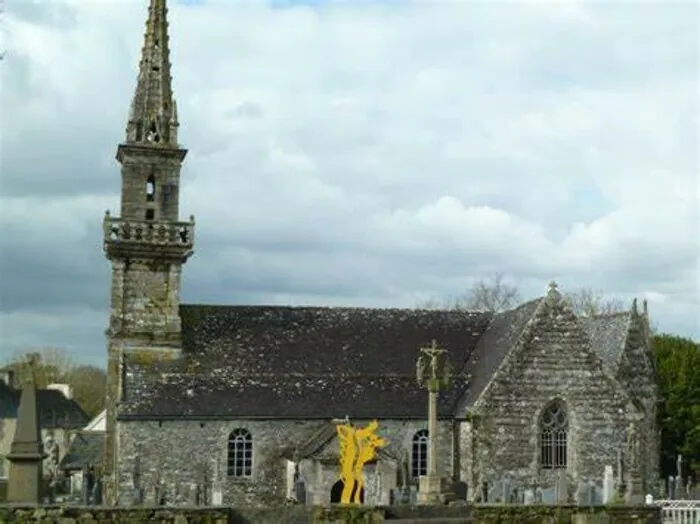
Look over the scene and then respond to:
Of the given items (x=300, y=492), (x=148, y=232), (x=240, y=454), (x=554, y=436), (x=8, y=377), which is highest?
(x=148, y=232)

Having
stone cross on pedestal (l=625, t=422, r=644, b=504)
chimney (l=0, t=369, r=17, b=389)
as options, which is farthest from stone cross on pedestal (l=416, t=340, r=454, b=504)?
chimney (l=0, t=369, r=17, b=389)

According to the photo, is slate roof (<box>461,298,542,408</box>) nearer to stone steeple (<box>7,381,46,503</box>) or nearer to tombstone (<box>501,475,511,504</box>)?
tombstone (<box>501,475,511,504</box>)

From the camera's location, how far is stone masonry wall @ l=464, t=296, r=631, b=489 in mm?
40625

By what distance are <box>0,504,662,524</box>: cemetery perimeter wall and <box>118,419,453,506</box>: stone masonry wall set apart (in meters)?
16.0

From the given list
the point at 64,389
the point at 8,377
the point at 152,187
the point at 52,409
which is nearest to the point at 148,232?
the point at 152,187

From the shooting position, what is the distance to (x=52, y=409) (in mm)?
95750

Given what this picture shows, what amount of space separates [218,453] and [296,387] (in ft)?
12.8

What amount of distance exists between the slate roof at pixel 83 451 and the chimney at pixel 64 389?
32334mm

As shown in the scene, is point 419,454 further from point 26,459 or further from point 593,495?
point 26,459

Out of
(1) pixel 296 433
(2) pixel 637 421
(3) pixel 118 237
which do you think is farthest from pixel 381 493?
(3) pixel 118 237

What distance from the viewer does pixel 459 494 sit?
34.0 meters

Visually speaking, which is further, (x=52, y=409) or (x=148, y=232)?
(x=52, y=409)

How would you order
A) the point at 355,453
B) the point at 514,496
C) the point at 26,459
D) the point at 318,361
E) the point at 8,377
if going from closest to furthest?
1. the point at 26,459
2. the point at 355,453
3. the point at 514,496
4. the point at 318,361
5. the point at 8,377

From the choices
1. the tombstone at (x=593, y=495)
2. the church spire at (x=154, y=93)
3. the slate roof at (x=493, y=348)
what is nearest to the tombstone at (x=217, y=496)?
the slate roof at (x=493, y=348)
